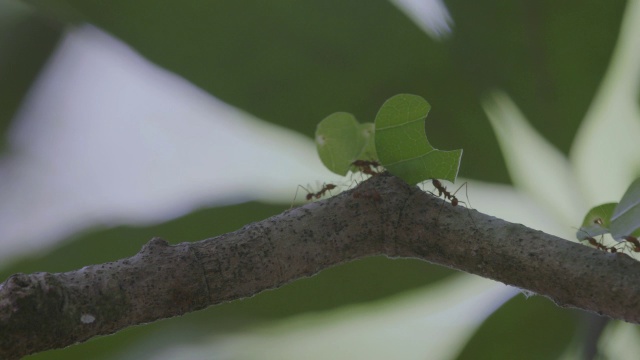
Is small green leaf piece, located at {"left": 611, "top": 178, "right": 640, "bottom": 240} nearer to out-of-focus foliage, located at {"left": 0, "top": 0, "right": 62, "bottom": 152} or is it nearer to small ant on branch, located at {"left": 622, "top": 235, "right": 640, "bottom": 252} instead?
small ant on branch, located at {"left": 622, "top": 235, "right": 640, "bottom": 252}

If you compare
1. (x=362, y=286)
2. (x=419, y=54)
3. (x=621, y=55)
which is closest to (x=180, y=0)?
(x=419, y=54)

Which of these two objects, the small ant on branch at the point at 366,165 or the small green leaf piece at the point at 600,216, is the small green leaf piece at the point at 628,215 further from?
the small ant on branch at the point at 366,165

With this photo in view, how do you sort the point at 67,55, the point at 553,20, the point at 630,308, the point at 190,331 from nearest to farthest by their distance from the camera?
the point at 630,308 < the point at 553,20 < the point at 190,331 < the point at 67,55

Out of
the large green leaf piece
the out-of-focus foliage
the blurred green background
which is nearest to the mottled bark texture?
the large green leaf piece

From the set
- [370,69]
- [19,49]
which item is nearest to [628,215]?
[370,69]

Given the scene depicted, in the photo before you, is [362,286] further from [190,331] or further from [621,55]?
[621,55]

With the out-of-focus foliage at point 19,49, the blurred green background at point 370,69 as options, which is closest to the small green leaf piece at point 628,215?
the blurred green background at point 370,69

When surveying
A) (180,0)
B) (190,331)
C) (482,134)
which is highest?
(180,0)
